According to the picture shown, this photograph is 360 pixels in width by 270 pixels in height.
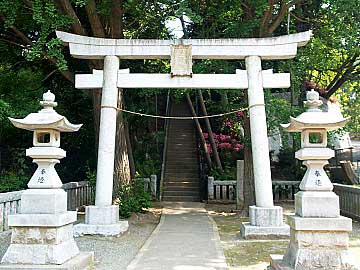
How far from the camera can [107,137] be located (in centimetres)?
1022

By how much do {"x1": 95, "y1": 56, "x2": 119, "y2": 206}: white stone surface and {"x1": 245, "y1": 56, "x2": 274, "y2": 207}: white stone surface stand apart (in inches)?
143

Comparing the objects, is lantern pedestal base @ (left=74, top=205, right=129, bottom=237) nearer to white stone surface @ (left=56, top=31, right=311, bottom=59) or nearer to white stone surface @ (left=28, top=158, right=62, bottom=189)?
white stone surface @ (left=28, top=158, right=62, bottom=189)

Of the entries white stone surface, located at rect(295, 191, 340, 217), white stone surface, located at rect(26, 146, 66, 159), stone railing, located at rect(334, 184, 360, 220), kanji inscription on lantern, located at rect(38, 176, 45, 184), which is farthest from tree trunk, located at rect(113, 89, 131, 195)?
white stone surface, located at rect(295, 191, 340, 217)

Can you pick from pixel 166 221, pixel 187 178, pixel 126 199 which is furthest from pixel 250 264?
pixel 187 178

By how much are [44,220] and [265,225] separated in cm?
547

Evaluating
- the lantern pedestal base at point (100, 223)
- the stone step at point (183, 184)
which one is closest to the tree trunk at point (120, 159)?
the lantern pedestal base at point (100, 223)

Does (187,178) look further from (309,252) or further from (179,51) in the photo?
(309,252)

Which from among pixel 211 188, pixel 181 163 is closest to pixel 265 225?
pixel 211 188

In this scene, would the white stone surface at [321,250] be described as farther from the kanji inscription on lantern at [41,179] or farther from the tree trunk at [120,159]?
the tree trunk at [120,159]

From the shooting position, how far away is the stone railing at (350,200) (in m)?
12.2

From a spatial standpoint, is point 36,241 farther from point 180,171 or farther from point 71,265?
point 180,171

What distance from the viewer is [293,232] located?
636 cm

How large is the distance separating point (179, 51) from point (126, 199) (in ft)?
16.6

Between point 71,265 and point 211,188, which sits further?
point 211,188
